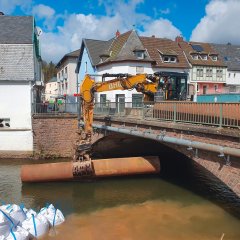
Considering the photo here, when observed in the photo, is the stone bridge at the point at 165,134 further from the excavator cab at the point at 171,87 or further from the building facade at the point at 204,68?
the building facade at the point at 204,68

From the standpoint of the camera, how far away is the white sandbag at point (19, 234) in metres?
11.9

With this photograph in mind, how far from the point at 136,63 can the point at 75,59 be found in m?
17.1

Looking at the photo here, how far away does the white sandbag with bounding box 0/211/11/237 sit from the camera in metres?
11.9

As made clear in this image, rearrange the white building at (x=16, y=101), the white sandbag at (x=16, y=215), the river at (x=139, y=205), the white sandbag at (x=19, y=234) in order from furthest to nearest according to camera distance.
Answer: the white building at (x=16, y=101)
the river at (x=139, y=205)
the white sandbag at (x=16, y=215)
the white sandbag at (x=19, y=234)

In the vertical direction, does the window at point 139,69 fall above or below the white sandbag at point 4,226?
above

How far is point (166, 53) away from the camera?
45906 millimetres

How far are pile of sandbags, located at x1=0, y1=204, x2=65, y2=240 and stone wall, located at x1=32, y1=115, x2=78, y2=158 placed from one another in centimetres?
1401

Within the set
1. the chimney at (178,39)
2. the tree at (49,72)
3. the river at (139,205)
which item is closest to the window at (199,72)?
the chimney at (178,39)

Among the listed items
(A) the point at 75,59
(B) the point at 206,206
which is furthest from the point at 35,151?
(A) the point at 75,59

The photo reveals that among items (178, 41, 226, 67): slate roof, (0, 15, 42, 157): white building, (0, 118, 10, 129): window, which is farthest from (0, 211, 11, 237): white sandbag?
(178, 41, 226, 67): slate roof

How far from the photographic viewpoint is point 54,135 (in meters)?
28.7

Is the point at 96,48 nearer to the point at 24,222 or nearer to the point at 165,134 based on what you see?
the point at 165,134

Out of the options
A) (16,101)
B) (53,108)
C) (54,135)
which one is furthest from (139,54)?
(16,101)

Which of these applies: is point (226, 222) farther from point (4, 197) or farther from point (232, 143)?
point (4, 197)
